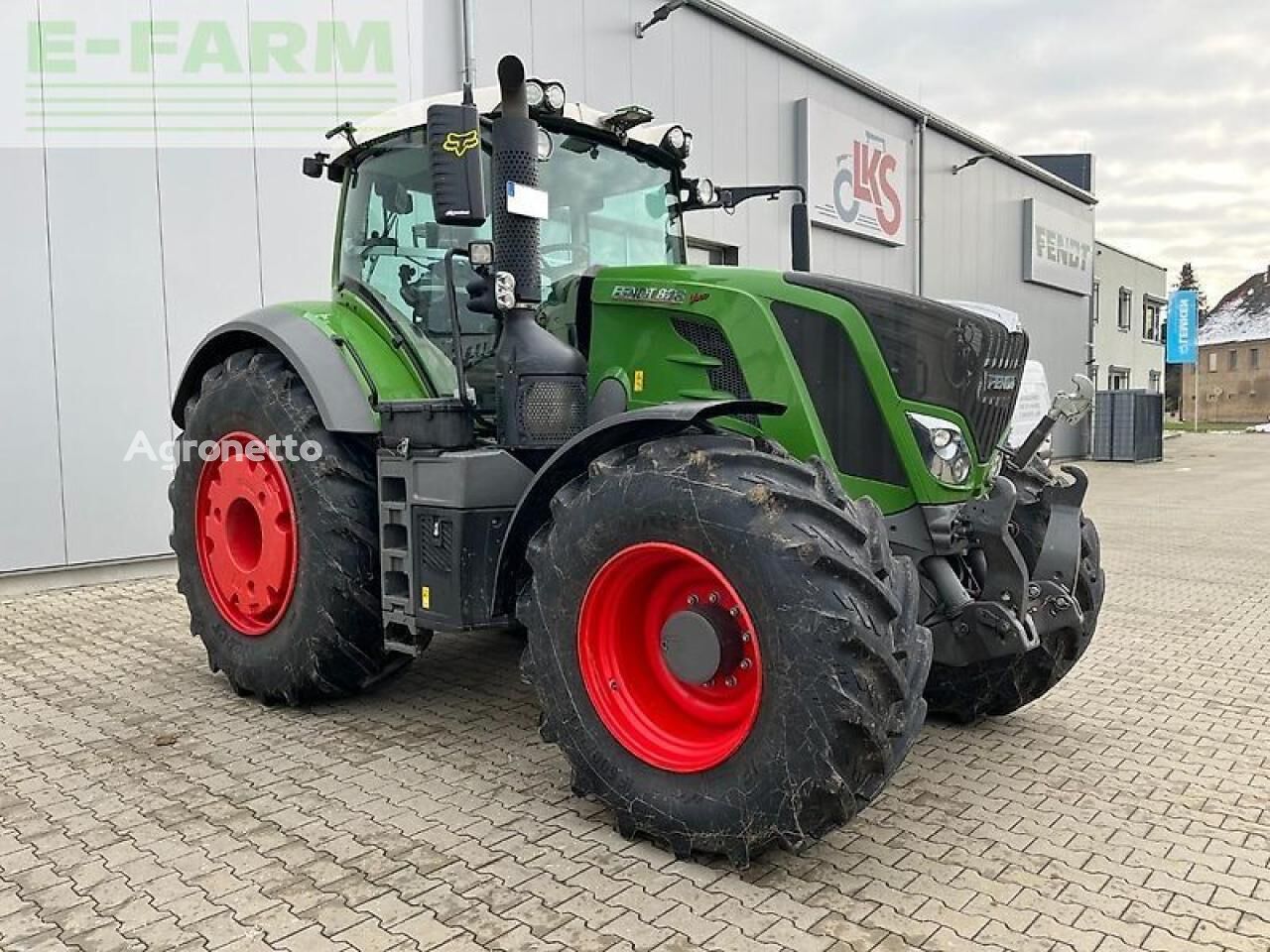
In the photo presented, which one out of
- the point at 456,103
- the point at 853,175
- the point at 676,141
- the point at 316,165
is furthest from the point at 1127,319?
the point at 456,103

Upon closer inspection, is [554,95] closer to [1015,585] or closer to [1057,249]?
[1015,585]

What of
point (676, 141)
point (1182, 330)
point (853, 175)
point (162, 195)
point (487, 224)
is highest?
point (853, 175)

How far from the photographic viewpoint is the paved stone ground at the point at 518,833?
9.11ft

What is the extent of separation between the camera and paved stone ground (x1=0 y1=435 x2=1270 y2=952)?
9.11ft

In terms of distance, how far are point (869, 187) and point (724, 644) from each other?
46.1ft

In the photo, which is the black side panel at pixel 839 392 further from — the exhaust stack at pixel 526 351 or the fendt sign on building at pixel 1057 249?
the fendt sign on building at pixel 1057 249

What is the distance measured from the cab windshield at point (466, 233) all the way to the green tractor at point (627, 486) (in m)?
0.02

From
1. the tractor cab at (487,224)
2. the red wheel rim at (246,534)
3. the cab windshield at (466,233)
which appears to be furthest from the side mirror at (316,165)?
the red wheel rim at (246,534)

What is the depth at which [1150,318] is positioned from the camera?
38594 millimetres

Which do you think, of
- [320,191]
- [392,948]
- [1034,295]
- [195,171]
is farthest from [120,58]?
[1034,295]

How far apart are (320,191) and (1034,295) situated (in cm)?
1809

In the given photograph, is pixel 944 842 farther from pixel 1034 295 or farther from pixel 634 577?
pixel 1034 295

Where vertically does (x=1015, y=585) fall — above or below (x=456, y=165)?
below

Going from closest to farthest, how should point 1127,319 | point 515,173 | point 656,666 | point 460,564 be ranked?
point 656,666 → point 515,173 → point 460,564 → point 1127,319
